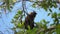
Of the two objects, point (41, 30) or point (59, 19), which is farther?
point (59, 19)

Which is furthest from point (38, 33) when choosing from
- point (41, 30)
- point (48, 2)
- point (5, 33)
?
point (5, 33)

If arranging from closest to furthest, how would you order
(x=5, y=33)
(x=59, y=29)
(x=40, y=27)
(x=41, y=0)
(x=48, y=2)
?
(x=59, y=29) < (x=40, y=27) < (x=48, y=2) < (x=41, y=0) < (x=5, y=33)

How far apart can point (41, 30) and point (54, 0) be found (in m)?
0.46

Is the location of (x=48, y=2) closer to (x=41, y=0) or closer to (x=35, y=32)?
(x=41, y=0)

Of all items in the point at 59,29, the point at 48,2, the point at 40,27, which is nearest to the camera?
the point at 59,29

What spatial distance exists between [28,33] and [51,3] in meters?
0.46

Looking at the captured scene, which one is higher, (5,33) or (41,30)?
(41,30)

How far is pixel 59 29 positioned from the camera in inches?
24.2

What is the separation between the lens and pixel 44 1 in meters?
1.08

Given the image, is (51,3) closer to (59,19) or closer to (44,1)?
(44,1)

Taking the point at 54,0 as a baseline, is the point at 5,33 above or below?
below

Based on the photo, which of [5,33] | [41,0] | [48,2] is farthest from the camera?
[5,33]

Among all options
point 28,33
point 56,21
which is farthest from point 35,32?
point 56,21

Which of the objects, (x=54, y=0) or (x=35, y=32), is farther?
(x=54, y=0)
